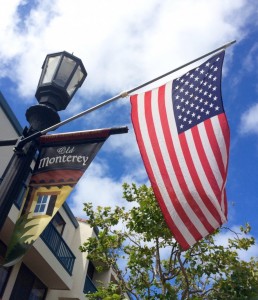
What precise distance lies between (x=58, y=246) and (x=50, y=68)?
454 inches

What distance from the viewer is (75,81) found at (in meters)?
5.09

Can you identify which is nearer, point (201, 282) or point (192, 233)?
Result: point (192, 233)

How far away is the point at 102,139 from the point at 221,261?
966cm

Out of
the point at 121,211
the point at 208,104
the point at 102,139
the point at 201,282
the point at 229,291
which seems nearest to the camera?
the point at 102,139

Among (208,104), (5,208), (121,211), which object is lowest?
(5,208)

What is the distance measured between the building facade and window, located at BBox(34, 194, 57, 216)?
7651 mm

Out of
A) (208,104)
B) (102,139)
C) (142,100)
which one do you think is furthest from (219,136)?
(102,139)

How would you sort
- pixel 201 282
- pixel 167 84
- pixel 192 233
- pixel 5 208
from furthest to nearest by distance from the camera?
pixel 201 282
pixel 167 84
pixel 192 233
pixel 5 208

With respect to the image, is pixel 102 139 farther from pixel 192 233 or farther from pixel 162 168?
pixel 192 233

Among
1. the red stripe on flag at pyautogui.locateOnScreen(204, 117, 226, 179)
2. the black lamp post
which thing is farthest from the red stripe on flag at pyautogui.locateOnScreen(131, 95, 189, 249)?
the black lamp post

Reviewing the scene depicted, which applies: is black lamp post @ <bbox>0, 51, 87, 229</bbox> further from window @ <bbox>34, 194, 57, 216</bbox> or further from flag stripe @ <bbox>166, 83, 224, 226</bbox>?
flag stripe @ <bbox>166, 83, 224, 226</bbox>

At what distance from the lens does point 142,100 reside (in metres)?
6.48

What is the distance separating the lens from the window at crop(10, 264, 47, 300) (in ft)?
45.3

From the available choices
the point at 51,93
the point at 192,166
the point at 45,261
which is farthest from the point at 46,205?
the point at 45,261
